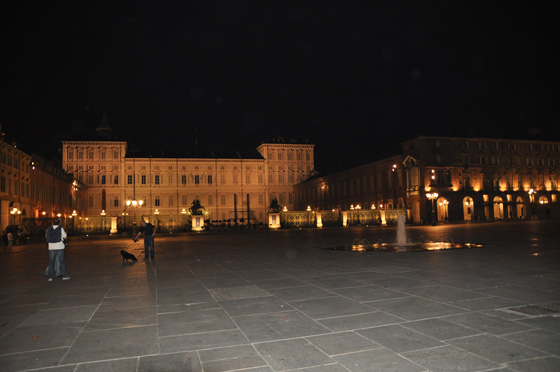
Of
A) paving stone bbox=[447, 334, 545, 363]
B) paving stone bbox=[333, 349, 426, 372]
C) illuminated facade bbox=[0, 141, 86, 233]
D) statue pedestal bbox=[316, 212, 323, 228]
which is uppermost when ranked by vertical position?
illuminated facade bbox=[0, 141, 86, 233]

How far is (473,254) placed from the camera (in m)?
12.2

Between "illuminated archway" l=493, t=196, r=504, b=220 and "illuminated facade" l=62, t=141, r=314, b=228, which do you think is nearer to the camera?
"illuminated archway" l=493, t=196, r=504, b=220

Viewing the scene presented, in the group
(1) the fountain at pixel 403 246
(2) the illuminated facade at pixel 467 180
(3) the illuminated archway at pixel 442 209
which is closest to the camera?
(1) the fountain at pixel 403 246

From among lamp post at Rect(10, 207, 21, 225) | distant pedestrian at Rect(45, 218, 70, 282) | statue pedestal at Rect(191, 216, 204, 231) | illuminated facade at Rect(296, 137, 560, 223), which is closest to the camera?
distant pedestrian at Rect(45, 218, 70, 282)

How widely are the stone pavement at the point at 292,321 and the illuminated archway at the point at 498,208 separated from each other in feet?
170

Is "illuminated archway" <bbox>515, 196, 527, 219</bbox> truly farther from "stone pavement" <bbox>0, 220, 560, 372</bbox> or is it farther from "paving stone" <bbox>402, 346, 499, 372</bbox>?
"paving stone" <bbox>402, 346, 499, 372</bbox>

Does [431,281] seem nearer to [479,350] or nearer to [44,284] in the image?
[479,350]

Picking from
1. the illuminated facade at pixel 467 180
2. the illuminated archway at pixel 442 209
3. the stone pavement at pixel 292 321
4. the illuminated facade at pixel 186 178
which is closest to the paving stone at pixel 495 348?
the stone pavement at pixel 292 321

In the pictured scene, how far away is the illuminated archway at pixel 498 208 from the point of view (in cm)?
5577

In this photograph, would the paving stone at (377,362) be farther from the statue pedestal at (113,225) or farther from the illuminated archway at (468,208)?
the illuminated archway at (468,208)

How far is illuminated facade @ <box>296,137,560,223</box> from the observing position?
52312 mm

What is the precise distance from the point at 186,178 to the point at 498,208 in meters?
54.0

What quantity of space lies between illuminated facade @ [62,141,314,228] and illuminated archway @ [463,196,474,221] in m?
34.8

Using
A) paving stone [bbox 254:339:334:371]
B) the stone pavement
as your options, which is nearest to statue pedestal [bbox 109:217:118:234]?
the stone pavement
